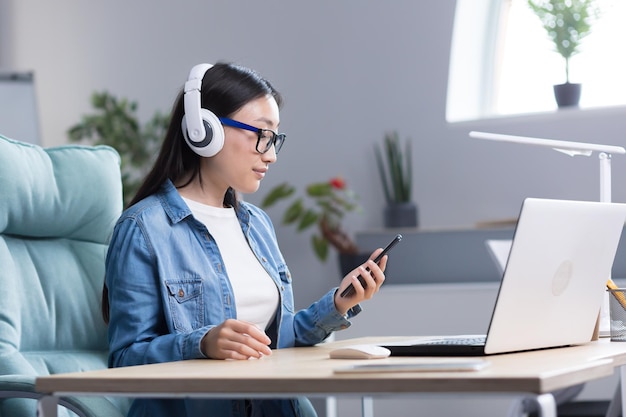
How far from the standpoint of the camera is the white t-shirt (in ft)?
6.03

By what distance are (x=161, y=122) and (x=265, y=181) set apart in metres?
0.56

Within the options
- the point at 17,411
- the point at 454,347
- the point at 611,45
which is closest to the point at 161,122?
the point at 611,45

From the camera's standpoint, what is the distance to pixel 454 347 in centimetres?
145

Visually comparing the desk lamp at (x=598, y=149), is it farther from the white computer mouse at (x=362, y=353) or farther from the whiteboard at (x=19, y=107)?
the whiteboard at (x=19, y=107)

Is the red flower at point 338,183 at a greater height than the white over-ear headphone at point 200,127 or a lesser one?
lesser

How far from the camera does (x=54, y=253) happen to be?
2.10m

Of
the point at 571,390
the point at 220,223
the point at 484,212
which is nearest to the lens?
the point at 220,223

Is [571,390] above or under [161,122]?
under

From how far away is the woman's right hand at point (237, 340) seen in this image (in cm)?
144

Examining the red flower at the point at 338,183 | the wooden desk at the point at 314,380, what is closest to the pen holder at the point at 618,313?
the wooden desk at the point at 314,380

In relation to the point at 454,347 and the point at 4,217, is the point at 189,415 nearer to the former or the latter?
the point at 454,347

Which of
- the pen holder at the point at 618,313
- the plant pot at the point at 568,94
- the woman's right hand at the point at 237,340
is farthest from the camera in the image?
the plant pot at the point at 568,94

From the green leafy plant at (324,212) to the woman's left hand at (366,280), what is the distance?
2304 mm

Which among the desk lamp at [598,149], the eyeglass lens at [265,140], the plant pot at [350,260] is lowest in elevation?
the plant pot at [350,260]
